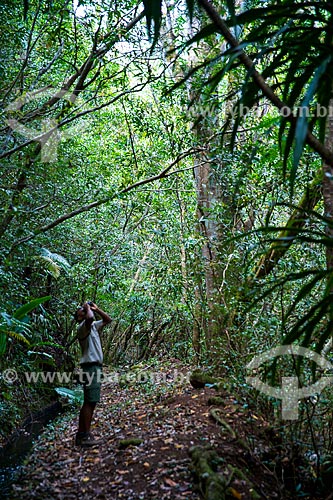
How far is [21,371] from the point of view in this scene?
6590 mm

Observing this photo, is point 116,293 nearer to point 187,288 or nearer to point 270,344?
point 187,288

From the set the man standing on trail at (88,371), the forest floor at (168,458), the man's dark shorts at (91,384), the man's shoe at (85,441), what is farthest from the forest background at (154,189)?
the man's shoe at (85,441)

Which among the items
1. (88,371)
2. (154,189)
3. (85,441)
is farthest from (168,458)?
(154,189)

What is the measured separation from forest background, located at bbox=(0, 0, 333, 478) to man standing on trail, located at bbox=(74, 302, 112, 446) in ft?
1.79

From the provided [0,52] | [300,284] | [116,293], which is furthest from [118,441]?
[116,293]

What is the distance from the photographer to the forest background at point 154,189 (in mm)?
4270

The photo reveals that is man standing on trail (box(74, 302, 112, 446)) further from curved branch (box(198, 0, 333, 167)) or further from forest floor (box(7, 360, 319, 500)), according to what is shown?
curved branch (box(198, 0, 333, 167))

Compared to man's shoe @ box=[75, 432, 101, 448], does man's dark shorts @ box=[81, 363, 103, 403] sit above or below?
above

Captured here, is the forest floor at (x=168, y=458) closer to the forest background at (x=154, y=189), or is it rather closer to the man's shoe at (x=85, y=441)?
the man's shoe at (x=85, y=441)

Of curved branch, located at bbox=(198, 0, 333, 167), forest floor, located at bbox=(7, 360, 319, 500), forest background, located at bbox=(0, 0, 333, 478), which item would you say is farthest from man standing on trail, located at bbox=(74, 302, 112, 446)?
curved branch, located at bbox=(198, 0, 333, 167)

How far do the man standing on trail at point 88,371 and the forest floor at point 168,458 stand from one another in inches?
7.6

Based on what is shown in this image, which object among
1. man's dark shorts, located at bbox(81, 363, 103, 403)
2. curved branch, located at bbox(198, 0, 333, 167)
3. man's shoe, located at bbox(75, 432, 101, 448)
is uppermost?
curved branch, located at bbox(198, 0, 333, 167)

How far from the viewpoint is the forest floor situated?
3223 mm

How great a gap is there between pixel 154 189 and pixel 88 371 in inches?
116
